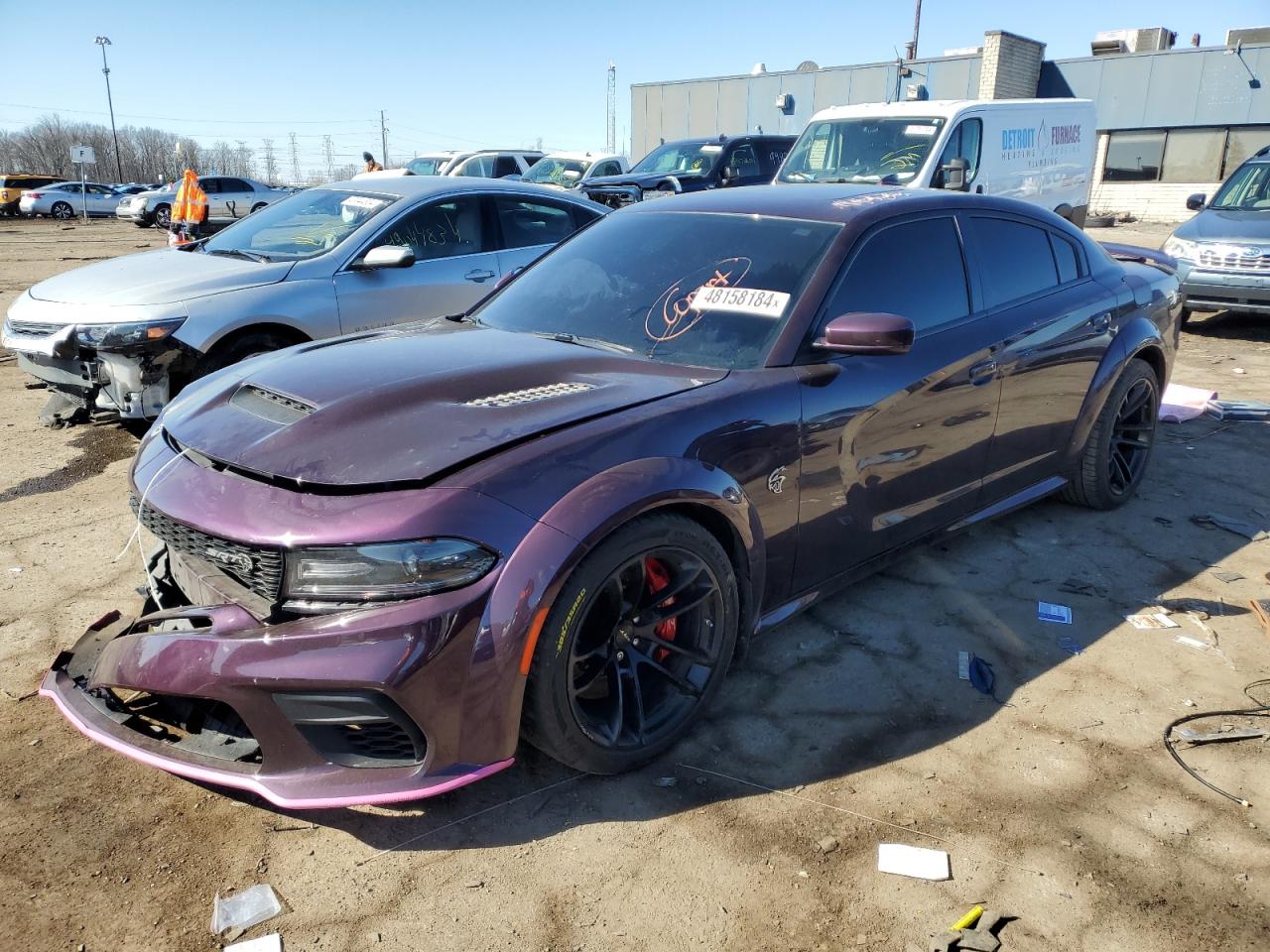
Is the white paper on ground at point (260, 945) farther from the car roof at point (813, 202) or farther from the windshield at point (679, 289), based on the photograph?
the car roof at point (813, 202)

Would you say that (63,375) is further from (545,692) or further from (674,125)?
(674,125)

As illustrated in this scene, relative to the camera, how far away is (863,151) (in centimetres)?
1049

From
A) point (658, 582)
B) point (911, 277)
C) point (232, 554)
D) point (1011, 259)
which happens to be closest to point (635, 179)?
point (1011, 259)

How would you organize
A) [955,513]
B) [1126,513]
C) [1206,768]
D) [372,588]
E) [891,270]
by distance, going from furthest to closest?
1. [1126,513]
2. [955,513]
3. [891,270]
4. [1206,768]
5. [372,588]

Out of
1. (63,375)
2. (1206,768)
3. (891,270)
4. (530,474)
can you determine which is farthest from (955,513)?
(63,375)

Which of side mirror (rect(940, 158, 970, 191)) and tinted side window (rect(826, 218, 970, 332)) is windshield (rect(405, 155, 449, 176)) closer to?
side mirror (rect(940, 158, 970, 191))

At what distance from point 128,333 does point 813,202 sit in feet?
12.7

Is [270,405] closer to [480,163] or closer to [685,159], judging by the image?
[685,159]

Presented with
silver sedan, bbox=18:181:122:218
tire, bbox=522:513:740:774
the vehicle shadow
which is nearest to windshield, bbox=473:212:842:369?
tire, bbox=522:513:740:774

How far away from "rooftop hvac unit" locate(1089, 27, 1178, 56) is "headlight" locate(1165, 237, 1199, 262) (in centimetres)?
2376

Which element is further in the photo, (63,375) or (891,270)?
(63,375)

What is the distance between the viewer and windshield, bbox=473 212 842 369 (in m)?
3.14

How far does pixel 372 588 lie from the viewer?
221 centimetres

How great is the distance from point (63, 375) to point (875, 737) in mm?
5027
